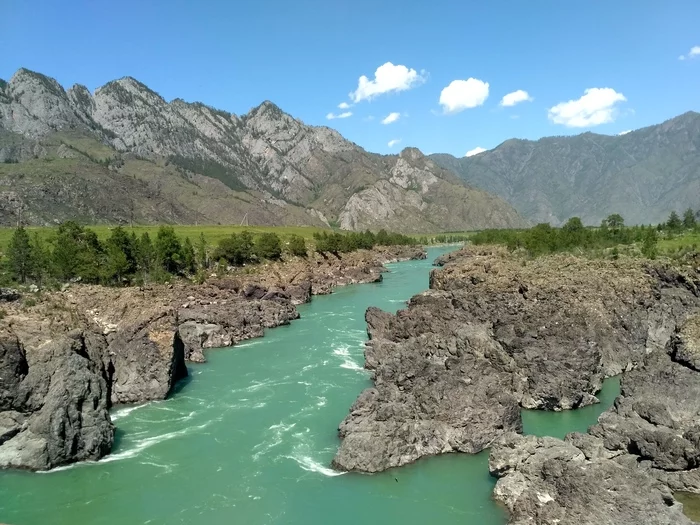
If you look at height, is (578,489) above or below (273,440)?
above

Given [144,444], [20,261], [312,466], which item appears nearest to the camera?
[312,466]

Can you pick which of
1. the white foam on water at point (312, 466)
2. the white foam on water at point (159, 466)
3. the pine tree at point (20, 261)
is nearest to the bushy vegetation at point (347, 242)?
the pine tree at point (20, 261)

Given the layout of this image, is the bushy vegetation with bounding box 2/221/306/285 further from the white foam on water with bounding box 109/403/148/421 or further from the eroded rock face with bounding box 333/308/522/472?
the eroded rock face with bounding box 333/308/522/472

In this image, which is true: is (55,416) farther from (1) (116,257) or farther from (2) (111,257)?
(2) (111,257)

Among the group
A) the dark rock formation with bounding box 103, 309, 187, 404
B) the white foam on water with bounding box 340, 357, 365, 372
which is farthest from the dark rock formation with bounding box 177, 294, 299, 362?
the white foam on water with bounding box 340, 357, 365, 372

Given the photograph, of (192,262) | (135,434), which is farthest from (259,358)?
(192,262)

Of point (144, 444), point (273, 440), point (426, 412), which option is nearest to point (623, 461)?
point (426, 412)

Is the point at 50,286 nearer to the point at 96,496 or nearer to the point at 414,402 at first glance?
the point at 96,496
